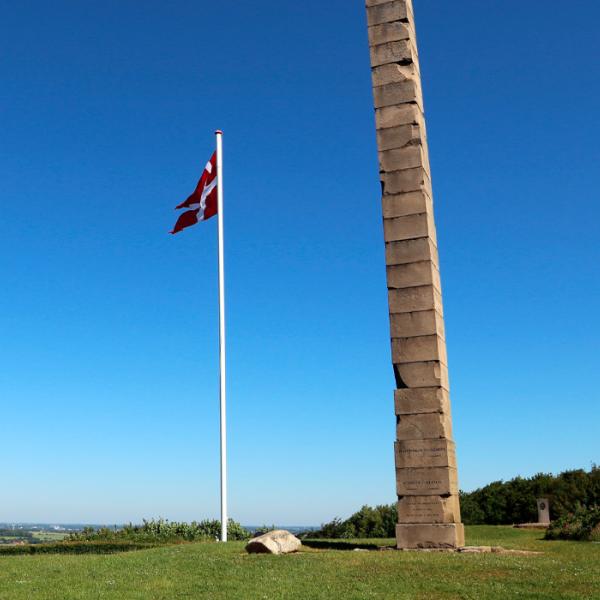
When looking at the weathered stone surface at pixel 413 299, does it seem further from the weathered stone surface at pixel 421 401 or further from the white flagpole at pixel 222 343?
the white flagpole at pixel 222 343

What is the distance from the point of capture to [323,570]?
16922mm

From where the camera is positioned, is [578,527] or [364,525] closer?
[578,527]

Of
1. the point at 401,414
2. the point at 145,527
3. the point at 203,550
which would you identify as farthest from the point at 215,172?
the point at 145,527

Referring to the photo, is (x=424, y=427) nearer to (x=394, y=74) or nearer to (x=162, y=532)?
(x=394, y=74)

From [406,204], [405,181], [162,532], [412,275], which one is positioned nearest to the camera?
[412,275]

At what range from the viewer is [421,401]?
22.4 m

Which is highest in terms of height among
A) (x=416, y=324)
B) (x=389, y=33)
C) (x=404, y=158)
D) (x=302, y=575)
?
(x=389, y=33)

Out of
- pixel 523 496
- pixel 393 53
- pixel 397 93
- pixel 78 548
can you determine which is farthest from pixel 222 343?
pixel 523 496

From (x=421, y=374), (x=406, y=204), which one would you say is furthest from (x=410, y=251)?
(x=421, y=374)

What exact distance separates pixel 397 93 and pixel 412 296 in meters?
6.87

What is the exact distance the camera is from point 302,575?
16.2m

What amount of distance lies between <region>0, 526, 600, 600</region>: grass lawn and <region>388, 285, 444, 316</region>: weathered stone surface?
7.11 metres

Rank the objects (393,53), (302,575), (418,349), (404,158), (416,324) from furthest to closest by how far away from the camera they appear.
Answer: (393,53) → (404,158) → (416,324) → (418,349) → (302,575)

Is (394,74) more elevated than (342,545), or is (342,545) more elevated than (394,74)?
(394,74)
